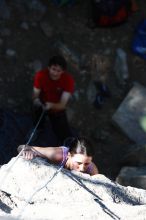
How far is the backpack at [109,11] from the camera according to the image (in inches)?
297

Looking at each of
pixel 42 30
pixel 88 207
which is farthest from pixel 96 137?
pixel 88 207

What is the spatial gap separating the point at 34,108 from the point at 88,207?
218cm

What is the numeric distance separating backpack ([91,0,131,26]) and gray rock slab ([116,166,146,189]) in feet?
8.12

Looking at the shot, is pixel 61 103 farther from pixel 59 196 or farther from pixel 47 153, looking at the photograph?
pixel 59 196

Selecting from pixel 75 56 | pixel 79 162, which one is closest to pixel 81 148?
pixel 79 162

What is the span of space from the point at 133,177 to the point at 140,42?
2.52m

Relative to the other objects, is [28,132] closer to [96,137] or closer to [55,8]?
[96,137]

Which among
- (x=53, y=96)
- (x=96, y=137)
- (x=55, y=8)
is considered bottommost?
(x=96, y=137)

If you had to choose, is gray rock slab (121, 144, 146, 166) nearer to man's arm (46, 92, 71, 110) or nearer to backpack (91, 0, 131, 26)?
man's arm (46, 92, 71, 110)

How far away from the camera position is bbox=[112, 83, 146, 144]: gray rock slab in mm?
7055

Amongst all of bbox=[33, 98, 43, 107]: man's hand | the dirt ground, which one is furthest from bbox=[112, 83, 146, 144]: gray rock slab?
bbox=[33, 98, 43, 107]: man's hand

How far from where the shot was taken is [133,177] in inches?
231

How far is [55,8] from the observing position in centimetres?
775

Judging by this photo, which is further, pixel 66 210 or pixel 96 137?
pixel 96 137
